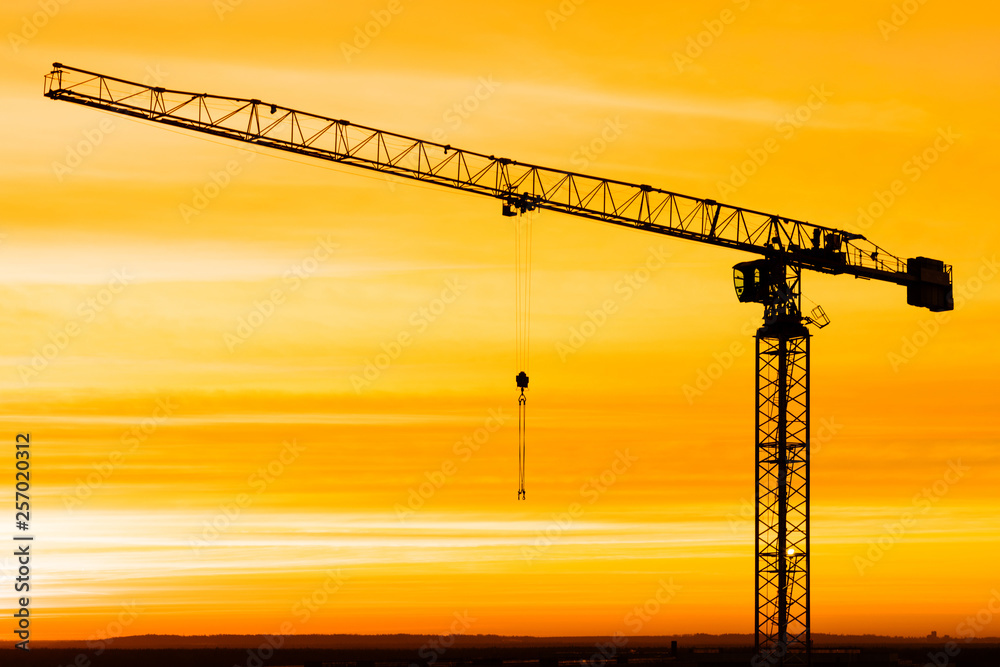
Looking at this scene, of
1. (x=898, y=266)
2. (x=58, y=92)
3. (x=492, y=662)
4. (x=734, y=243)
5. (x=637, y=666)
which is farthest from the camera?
(x=492, y=662)

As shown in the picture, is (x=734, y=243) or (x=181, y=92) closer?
(x=181, y=92)

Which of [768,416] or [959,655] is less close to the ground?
[768,416]

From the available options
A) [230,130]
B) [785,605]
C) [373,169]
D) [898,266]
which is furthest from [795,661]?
[230,130]

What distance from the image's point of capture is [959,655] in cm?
16450

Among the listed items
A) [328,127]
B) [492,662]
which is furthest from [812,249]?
[492,662]

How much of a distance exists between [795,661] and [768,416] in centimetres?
1644

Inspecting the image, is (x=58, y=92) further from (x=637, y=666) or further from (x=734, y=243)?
(x=637, y=666)

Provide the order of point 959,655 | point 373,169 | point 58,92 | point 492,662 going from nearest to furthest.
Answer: point 58,92, point 373,169, point 492,662, point 959,655

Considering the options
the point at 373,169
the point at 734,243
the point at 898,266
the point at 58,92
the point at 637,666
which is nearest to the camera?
the point at 58,92

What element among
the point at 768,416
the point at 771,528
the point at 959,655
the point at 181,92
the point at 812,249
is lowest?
the point at 959,655

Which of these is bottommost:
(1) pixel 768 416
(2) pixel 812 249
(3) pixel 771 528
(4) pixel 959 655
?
(4) pixel 959 655

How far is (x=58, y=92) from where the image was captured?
7481 centimetres

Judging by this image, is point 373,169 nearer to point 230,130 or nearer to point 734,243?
point 230,130

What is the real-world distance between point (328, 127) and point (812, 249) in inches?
1363
